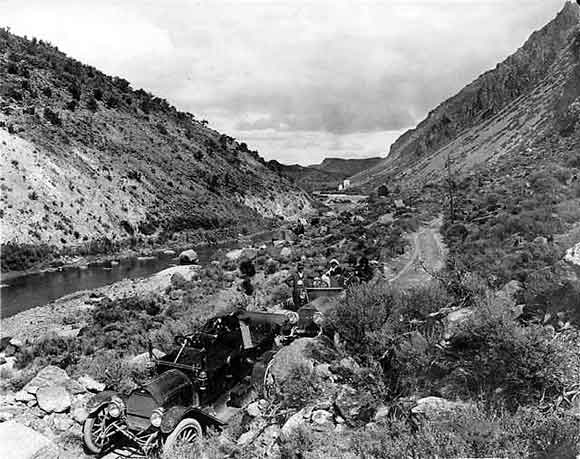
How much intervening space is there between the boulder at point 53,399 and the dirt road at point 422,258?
1101 centimetres

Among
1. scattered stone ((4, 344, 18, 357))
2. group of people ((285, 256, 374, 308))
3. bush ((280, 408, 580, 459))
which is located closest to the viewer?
bush ((280, 408, 580, 459))

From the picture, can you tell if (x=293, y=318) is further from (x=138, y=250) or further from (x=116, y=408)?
(x=138, y=250)

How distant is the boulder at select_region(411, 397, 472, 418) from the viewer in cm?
548

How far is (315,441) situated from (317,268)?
17.5 metres

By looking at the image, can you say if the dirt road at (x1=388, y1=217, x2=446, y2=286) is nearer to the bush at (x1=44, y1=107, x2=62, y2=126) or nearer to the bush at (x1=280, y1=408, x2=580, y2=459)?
the bush at (x1=280, y1=408, x2=580, y2=459)

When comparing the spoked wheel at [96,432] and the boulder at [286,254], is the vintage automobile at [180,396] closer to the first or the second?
the spoked wheel at [96,432]

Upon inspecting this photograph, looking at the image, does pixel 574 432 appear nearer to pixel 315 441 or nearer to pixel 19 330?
pixel 315 441

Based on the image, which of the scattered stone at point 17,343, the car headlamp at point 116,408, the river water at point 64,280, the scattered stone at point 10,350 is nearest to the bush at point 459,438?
the car headlamp at point 116,408

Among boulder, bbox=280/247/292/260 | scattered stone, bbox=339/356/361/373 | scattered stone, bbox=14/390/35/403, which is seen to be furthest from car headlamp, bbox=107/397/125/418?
boulder, bbox=280/247/292/260

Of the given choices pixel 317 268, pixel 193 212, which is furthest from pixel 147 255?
pixel 317 268

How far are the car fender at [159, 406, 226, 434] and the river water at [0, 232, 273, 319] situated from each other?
19.9 m

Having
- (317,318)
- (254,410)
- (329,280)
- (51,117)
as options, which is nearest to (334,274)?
(329,280)

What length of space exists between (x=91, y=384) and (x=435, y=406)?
8.09m

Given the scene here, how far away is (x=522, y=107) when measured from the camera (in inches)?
2753
